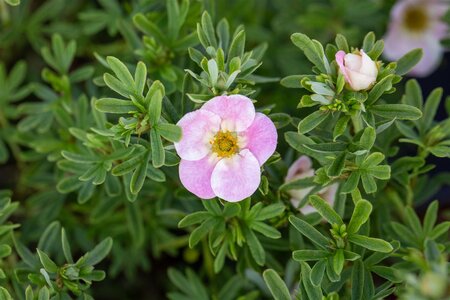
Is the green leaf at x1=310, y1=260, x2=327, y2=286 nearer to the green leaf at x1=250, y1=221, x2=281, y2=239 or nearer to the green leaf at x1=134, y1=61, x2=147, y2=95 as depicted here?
the green leaf at x1=250, y1=221, x2=281, y2=239

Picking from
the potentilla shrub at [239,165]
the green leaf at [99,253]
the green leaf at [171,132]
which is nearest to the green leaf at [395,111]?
the potentilla shrub at [239,165]

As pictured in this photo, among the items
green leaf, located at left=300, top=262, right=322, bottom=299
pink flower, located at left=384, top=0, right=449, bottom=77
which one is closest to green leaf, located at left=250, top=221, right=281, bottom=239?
green leaf, located at left=300, top=262, right=322, bottom=299

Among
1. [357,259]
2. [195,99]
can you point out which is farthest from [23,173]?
[357,259]

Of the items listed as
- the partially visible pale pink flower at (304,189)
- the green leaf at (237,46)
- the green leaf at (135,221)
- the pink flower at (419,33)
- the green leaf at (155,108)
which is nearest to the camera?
the green leaf at (155,108)

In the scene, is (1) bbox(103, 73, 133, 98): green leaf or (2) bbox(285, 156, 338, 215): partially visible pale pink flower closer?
(1) bbox(103, 73, 133, 98): green leaf

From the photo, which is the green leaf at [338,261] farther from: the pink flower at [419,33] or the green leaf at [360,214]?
the pink flower at [419,33]

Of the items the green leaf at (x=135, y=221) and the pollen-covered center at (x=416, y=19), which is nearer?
the green leaf at (x=135, y=221)
